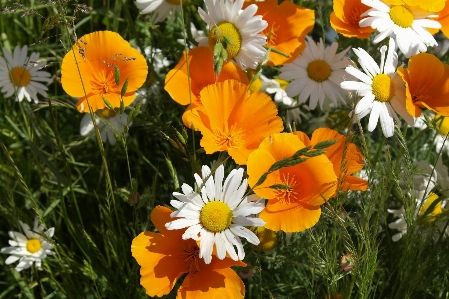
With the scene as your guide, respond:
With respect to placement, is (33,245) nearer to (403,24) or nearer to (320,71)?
(320,71)

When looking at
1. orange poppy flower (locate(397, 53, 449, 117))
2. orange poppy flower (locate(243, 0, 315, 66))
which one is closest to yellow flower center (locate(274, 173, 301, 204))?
orange poppy flower (locate(397, 53, 449, 117))

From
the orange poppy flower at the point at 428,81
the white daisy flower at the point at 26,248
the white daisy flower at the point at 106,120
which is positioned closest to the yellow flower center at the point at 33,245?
the white daisy flower at the point at 26,248

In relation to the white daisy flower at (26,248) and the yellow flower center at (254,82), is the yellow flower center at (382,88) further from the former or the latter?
the white daisy flower at (26,248)

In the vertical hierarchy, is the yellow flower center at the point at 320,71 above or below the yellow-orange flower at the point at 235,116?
below

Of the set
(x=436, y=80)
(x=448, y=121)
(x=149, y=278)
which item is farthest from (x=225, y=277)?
(x=448, y=121)

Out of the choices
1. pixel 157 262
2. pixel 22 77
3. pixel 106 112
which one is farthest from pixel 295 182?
pixel 22 77

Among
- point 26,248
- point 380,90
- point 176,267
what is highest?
point 380,90
